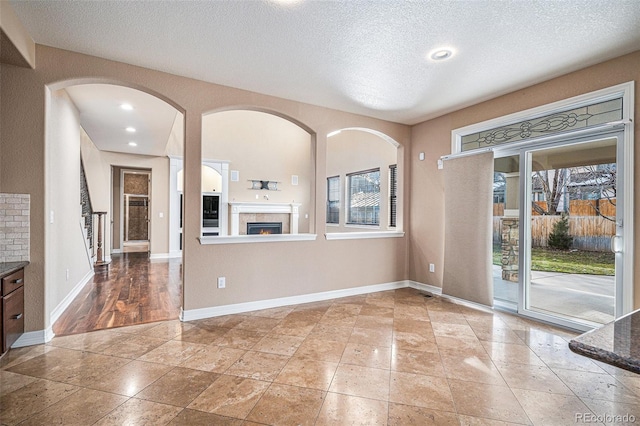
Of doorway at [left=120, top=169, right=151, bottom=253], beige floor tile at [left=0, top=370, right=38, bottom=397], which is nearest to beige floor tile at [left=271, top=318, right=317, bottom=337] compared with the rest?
beige floor tile at [left=0, top=370, right=38, bottom=397]

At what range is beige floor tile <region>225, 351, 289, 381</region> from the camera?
2236 millimetres

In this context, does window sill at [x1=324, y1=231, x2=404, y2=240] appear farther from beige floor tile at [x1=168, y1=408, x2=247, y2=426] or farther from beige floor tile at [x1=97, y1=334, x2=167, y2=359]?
beige floor tile at [x1=168, y1=408, x2=247, y2=426]

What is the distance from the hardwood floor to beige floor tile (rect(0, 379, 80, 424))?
103 centimetres

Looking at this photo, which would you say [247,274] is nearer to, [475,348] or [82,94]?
[475,348]

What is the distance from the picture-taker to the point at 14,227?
2617 mm

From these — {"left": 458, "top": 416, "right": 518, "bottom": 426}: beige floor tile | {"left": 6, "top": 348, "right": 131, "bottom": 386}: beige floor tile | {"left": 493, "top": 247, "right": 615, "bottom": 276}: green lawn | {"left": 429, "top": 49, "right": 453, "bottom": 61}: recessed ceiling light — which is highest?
{"left": 429, "top": 49, "right": 453, "bottom": 61}: recessed ceiling light

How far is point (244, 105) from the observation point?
3.61m

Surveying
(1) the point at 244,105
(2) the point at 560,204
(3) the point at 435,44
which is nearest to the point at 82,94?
(1) the point at 244,105

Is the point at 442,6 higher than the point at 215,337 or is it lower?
higher

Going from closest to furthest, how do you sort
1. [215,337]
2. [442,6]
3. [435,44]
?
[442,6] → [435,44] → [215,337]

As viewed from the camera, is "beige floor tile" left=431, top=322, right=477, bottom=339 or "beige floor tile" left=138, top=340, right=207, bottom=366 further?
"beige floor tile" left=431, top=322, right=477, bottom=339

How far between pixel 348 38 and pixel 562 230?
2886mm

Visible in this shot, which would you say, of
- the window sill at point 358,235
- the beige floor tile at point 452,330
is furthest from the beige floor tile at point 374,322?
the window sill at point 358,235

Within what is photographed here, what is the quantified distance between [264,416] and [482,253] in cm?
316
